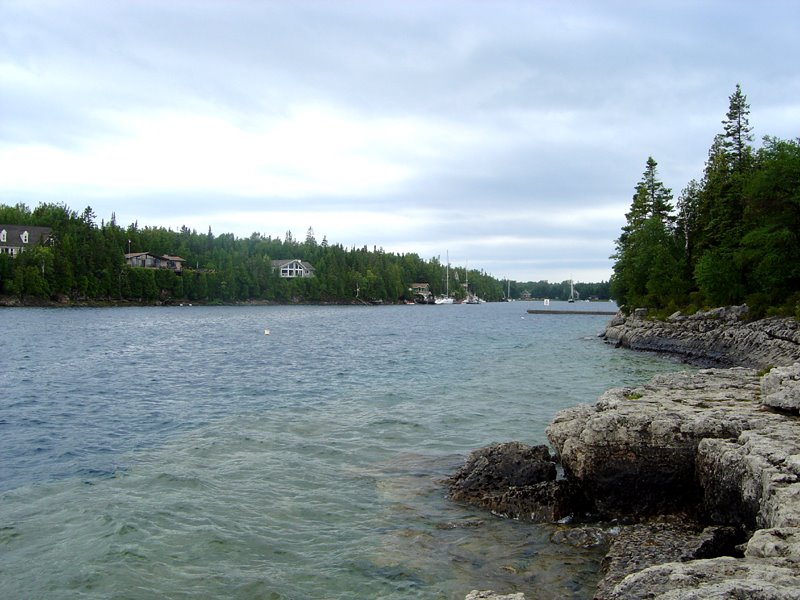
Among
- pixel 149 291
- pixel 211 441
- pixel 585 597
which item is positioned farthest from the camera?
pixel 149 291

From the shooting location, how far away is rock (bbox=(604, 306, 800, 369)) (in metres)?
34.7

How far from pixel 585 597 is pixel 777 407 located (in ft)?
24.6

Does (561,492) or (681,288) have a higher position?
(681,288)

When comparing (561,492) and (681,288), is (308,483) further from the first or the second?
(681,288)

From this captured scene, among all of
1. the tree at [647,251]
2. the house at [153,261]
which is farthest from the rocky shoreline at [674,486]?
the house at [153,261]

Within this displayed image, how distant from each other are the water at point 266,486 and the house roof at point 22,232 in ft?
421

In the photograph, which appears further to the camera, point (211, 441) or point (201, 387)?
point (201, 387)

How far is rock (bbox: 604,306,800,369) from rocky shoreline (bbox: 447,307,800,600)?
16.9 metres

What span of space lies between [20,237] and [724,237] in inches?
5958

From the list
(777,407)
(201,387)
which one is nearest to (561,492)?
(777,407)

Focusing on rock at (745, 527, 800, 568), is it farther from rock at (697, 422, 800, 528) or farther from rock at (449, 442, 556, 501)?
rock at (449, 442, 556, 501)

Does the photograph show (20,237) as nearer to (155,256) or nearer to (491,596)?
(155,256)

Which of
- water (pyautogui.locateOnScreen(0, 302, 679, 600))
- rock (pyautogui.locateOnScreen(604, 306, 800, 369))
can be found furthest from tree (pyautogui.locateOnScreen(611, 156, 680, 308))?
water (pyautogui.locateOnScreen(0, 302, 679, 600))

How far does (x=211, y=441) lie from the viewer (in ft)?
60.0
